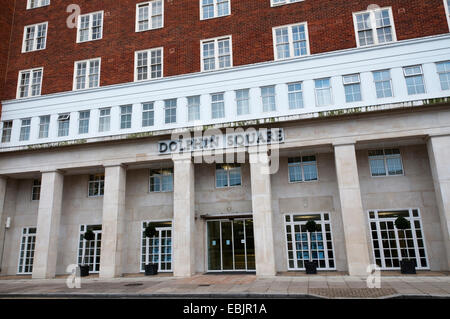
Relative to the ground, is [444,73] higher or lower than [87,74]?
lower

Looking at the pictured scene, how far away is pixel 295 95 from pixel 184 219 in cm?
917

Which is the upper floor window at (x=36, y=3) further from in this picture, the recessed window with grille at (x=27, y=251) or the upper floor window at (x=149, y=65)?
the recessed window with grille at (x=27, y=251)

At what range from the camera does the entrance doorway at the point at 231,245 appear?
63.0 ft

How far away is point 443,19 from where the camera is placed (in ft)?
55.9

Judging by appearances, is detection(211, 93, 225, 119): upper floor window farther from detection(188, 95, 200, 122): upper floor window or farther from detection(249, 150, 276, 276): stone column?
detection(249, 150, 276, 276): stone column

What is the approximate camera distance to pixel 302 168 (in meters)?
19.6

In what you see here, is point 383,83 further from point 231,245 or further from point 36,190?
point 36,190

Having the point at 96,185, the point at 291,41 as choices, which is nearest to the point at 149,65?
the point at 96,185

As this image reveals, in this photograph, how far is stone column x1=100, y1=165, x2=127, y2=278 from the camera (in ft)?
61.0

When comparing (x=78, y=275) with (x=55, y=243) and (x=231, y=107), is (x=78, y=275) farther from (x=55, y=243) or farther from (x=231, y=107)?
(x=231, y=107)

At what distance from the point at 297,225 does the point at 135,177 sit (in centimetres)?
1064

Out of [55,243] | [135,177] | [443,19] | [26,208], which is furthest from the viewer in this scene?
[26,208]
